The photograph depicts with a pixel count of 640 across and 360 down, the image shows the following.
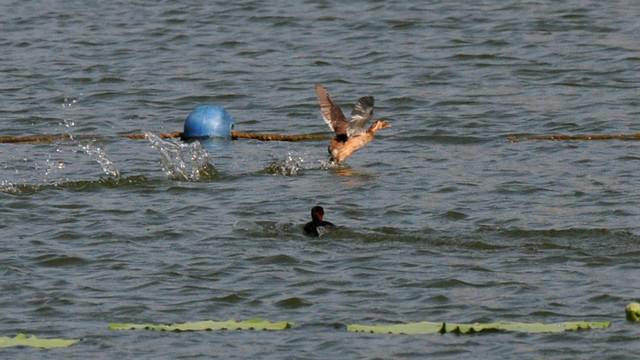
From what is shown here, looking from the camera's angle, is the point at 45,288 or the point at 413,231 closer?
the point at 45,288

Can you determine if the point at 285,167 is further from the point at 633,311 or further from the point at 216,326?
the point at 633,311

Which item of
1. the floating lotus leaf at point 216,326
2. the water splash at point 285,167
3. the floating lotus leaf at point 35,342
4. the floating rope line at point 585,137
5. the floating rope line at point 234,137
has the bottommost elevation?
the floating rope line at point 585,137

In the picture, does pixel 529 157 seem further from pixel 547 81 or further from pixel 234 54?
pixel 234 54

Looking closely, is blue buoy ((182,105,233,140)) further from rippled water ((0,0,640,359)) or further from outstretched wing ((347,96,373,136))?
outstretched wing ((347,96,373,136))

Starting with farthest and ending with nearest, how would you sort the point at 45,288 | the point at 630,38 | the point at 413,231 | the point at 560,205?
the point at 630,38 → the point at 560,205 → the point at 413,231 → the point at 45,288

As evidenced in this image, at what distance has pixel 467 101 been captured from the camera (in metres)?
20.3

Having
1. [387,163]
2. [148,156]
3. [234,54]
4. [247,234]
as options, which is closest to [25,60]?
[234,54]

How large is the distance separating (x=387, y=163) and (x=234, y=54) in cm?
830

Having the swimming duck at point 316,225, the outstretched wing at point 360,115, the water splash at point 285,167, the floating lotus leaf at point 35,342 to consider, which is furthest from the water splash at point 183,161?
the floating lotus leaf at point 35,342

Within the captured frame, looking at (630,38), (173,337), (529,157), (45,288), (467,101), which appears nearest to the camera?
(173,337)

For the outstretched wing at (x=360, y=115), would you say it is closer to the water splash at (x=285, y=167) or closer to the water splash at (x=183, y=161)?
the water splash at (x=285, y=167)

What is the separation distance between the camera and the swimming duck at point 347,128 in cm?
1659

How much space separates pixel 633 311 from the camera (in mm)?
10016

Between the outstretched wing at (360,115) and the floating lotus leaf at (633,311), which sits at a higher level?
the outstretched wing at (360,115)
